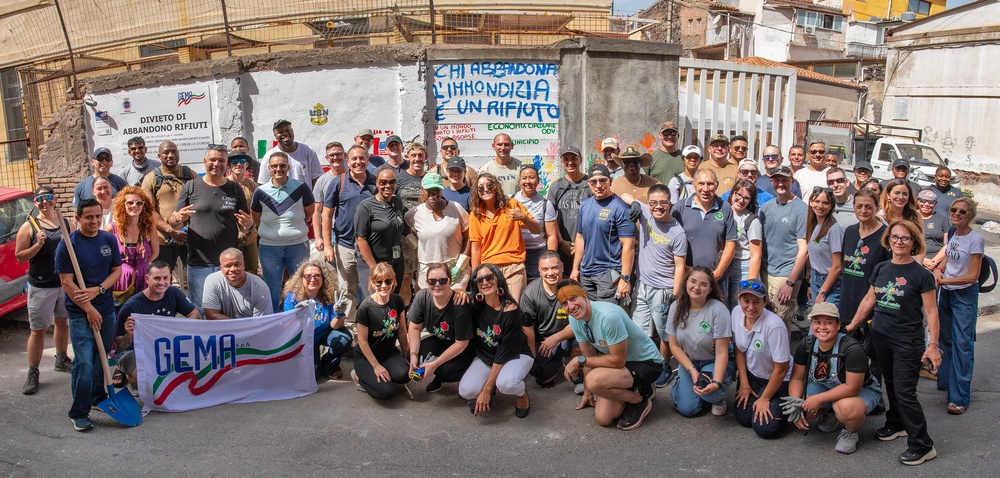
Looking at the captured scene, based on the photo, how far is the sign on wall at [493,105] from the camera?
9109 mm

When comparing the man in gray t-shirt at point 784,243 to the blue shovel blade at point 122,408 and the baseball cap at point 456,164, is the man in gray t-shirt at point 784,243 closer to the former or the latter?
the baseball cap at point 456,164

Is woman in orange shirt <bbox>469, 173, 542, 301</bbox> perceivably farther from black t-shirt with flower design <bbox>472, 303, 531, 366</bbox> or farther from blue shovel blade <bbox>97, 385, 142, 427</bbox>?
blue shovel blade <bbox>97, 385, 142, 427</bbox>

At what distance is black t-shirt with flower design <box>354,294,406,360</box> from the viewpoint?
5582mm

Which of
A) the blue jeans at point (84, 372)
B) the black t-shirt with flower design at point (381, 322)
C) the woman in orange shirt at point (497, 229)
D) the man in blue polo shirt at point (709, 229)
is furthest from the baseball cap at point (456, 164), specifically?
the blue jeans at point (84, 372)

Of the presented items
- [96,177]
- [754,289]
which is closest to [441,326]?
[754,289]

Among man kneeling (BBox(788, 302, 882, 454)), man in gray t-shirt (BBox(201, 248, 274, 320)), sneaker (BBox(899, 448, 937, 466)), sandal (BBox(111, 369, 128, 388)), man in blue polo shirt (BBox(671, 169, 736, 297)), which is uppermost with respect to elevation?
man in blue polo shirt (BBox(671, 169, 736, 297))

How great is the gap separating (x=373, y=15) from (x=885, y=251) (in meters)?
8.66

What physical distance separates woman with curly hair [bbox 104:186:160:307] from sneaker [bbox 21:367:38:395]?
86cm

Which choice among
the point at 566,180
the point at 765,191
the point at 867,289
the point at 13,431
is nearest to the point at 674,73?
the point at 765,191

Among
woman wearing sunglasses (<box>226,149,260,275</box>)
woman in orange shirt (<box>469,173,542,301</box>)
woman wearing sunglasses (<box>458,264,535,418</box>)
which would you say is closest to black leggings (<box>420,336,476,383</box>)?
woman wearing sunglasses (<box>458,264,535,418</box>)

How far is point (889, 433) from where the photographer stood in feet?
15.7

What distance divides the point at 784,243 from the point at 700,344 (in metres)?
1.87

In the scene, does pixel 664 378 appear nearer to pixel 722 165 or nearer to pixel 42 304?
pixel 722 165

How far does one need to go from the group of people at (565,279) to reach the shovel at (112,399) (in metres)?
0.09
